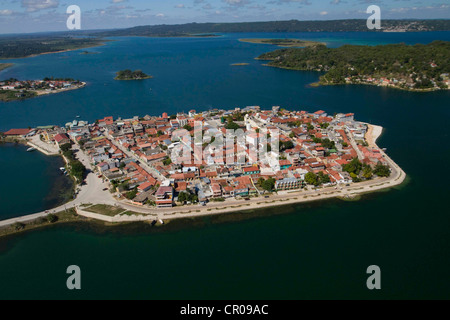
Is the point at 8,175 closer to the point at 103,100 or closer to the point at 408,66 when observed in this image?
the point at 103,100

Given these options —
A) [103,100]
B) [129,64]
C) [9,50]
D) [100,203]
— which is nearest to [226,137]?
[100,203]

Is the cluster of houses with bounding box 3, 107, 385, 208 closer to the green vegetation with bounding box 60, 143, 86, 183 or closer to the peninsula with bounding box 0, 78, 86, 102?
the green vegetation with bounding box 60, 143, 86, 183

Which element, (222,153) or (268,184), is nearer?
(268,184)

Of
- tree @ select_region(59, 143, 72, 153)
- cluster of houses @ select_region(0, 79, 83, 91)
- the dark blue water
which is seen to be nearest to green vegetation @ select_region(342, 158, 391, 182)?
the dark blue water

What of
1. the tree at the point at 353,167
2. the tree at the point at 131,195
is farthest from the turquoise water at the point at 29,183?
the tree at the point at 353,167

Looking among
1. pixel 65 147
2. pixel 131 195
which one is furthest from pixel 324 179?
pixel 65 147

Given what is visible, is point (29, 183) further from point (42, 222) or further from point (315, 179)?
point (315, 179)
